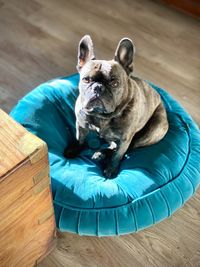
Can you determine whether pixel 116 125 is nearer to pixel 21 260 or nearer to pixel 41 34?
pixel 21 260

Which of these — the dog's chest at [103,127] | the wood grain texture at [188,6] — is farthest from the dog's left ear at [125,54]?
the wood grain texture at [188,6]

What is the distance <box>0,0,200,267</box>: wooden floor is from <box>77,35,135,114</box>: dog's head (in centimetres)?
66

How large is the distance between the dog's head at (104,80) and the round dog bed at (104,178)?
34 cm

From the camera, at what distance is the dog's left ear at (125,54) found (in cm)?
158

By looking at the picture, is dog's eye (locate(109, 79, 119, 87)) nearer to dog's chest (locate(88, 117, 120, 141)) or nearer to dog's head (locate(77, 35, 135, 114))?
dog's head (locate(77, 35, 135, 114))

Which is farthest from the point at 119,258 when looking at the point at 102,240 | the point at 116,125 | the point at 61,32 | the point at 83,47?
the point at 61,32

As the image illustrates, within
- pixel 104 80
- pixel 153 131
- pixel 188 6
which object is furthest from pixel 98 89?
pixel 188 6

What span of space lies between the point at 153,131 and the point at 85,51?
0.51 meters

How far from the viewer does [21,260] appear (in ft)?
5.00

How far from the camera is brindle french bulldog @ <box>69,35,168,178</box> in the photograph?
1562 mm

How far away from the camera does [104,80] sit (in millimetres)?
1565

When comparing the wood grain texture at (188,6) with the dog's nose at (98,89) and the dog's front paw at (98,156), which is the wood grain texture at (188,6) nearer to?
the dog's front paw at (98,156)

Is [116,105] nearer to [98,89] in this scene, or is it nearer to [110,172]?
[98,89]

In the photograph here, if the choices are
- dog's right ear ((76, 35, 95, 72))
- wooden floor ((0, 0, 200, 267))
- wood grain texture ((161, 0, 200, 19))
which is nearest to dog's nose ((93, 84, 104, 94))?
dog's right ear ((76, 35, 95, 72))
